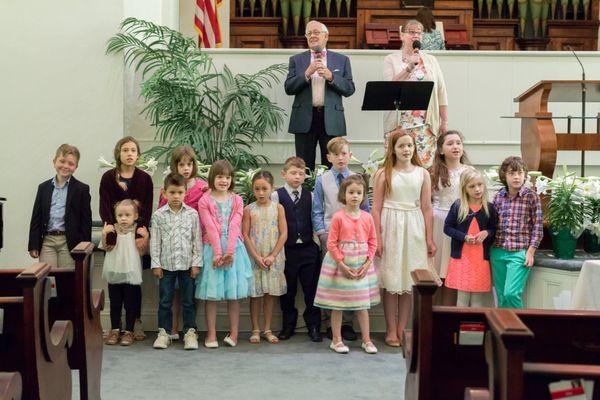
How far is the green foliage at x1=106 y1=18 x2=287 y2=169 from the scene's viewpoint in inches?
313

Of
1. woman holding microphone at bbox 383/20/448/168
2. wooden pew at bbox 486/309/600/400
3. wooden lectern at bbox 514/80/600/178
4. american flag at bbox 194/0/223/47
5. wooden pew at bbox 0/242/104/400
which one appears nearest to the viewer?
wooden pew at bbox 486/309/600/400

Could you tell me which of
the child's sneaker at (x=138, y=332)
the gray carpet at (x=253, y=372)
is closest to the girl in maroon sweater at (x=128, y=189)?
the child's sneaker at (x=138, y=332)

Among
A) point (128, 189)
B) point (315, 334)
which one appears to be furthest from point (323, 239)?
point (128, 189)

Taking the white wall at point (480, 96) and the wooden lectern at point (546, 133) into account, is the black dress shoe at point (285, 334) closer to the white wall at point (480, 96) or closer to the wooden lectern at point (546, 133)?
the wooden lectern at point (546, 133)

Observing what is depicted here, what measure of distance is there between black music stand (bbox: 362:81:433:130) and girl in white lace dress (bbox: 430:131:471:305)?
0.63 meters

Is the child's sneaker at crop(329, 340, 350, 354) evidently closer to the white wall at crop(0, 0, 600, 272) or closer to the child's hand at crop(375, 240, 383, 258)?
the child's hand at crop(375, 240, 383, 258)

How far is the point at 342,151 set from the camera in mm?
6504

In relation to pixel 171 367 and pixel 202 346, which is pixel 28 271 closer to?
pixel 171 367

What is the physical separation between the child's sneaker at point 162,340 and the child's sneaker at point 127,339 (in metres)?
0.21

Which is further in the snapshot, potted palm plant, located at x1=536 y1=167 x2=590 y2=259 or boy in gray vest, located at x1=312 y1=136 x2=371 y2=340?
boy in gray vest, located at x1=312 y1=136 x2=371 y2=340

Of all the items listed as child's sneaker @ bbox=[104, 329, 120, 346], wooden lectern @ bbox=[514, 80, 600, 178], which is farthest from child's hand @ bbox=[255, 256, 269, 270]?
wooden lectern @ bbox=[514, 80, 600, 178]

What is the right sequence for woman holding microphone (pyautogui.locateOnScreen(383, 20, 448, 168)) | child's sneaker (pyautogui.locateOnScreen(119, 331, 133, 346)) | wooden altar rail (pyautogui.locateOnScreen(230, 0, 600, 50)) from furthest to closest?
wooden altar rail (pyautogui.locateOnScreen(230, 0, 600, 50)), woman holding microphone (pyautogui.locateOnScreen(383, 20, 448, 168)), child's sneaker (pyautogui.locateOnScreen(119, 331, 133, 346))

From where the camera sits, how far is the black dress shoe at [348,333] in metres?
6.50

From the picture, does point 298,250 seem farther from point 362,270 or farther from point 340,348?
point 340,348
